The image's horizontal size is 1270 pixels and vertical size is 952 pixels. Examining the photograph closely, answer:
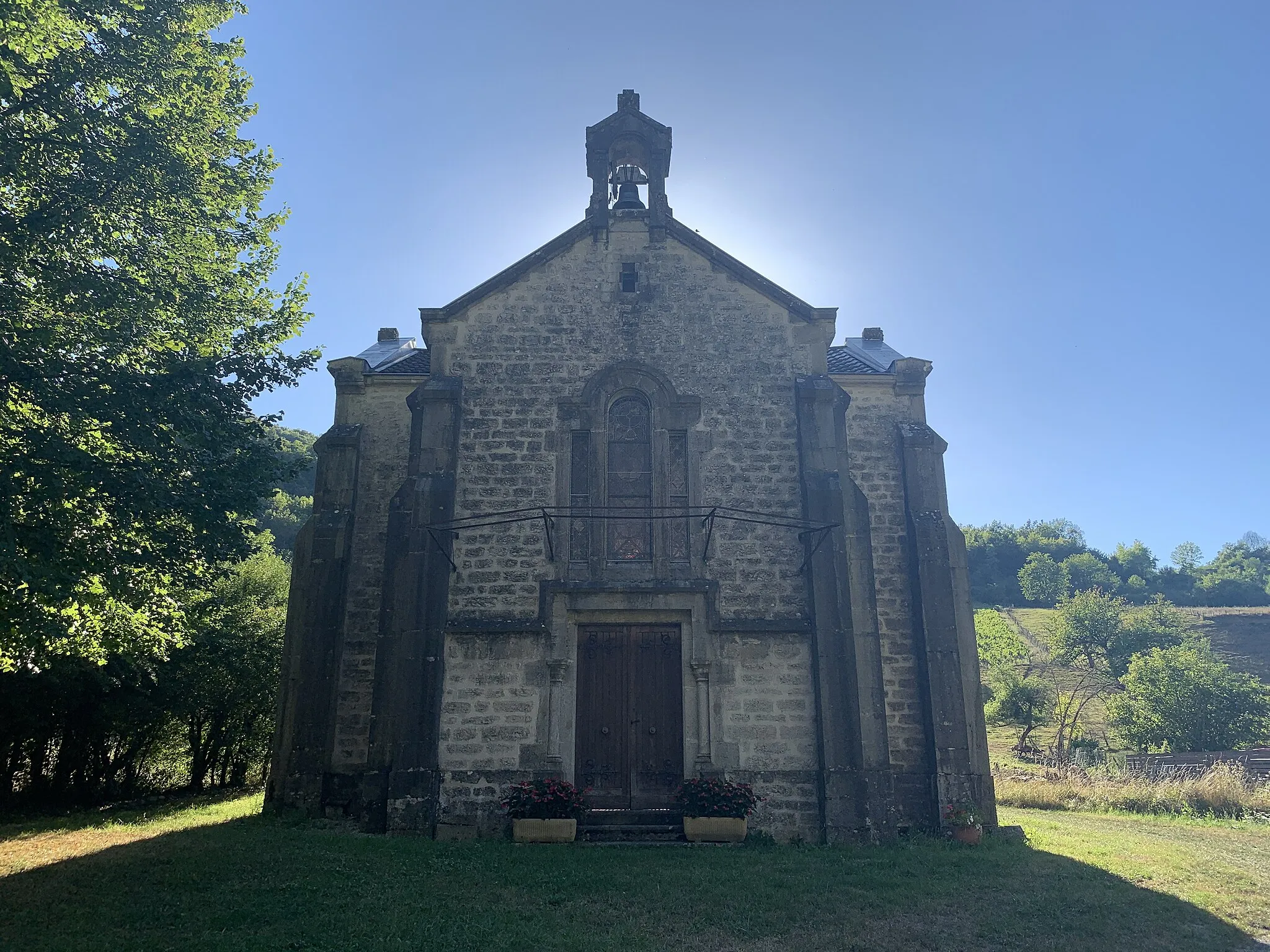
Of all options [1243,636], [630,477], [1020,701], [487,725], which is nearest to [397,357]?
[630,477]

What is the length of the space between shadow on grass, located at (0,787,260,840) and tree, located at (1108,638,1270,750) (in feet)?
102

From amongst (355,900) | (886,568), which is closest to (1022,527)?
(886,568)

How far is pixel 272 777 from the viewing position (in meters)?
13.1

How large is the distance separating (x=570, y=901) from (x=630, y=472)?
7.29 m

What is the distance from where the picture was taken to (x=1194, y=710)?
94.8 feet

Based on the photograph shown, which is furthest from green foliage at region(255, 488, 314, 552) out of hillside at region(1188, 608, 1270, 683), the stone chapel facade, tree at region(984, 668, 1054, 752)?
hillside at region(1188, 608, 1270, 683)

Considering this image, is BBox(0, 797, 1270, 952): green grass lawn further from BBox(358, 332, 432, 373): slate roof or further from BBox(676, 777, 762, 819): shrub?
BBox(358, 332, 432, 373): slate roof

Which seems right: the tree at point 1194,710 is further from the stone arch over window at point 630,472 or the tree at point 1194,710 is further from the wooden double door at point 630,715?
the stone arch over window at point 630,472

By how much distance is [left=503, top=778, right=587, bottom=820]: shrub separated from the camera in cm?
1161

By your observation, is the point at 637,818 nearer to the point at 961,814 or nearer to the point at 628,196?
the point at 961,814

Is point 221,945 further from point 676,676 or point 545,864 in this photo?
point 676,676

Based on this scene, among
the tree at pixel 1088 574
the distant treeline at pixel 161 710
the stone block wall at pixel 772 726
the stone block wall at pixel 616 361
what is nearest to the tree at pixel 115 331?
the distant treeline at pixel 161 710

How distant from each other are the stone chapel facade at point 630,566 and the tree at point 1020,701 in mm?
29451

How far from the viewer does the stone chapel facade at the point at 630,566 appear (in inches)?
492
